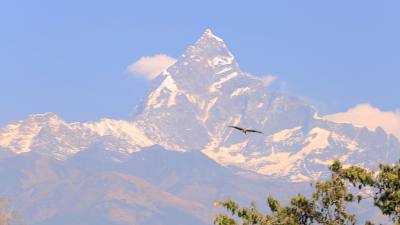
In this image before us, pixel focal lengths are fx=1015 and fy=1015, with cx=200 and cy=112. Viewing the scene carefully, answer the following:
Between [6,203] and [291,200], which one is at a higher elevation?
[6,203]

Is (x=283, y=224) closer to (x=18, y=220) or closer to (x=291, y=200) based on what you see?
(x=291, y=200)

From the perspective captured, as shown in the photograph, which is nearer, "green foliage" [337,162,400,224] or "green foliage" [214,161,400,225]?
"green foliage" [337,162,400,224]

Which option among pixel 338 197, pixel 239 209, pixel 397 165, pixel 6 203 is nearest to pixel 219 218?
pixel 239 209

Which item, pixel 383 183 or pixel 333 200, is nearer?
pixel 383 183

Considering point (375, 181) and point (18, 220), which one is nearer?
point (375, 181)

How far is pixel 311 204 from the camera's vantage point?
61.7 metres

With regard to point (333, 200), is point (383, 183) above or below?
above

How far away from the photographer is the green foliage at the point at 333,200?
59.7 metres

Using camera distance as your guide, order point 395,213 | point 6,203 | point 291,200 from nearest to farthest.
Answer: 1. point 395,213
2. point 291,200
3. point 6,203

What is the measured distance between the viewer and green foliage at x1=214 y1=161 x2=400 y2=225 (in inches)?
2349

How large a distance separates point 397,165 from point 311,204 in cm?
582

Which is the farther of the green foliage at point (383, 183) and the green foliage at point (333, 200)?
the green foliage at point (333, 200)

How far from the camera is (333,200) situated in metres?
61.3

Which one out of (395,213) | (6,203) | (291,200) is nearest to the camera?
(395,213)
